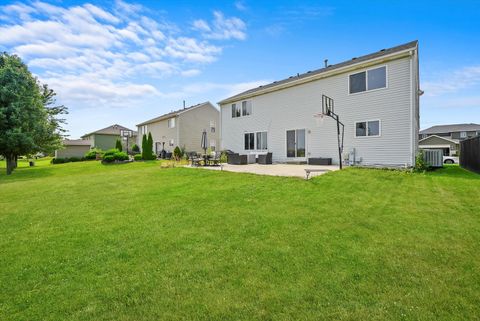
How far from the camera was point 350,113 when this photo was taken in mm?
13727

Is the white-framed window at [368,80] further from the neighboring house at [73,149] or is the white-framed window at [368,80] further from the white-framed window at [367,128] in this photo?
the neighboring house at [73,149]

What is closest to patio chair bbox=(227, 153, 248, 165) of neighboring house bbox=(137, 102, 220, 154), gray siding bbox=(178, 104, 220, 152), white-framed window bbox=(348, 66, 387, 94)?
white-framed window bbox=(348, 66, 387, 94)

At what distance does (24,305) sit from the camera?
8.60 ft

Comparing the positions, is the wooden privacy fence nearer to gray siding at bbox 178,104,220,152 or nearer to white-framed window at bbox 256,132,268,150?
white-framed window at bbox 256,132,268,150

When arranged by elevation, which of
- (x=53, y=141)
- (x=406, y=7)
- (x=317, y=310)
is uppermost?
(x=406, y=7)

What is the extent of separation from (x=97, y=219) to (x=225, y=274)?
3.69m

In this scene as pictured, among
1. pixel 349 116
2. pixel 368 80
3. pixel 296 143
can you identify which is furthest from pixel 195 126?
pixel 368 80

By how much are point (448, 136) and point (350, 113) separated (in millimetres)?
52212

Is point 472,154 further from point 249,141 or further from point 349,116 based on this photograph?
point 249,141

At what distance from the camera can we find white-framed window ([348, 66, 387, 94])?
12539mm

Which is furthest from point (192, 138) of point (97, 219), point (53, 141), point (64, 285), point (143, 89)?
point (64, 285)

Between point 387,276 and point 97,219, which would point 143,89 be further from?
point 387,276

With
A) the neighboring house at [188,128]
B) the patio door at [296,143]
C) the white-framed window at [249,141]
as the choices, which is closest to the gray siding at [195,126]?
A: the neighboring house at [188,128]

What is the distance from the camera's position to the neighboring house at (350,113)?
11.8 metres
